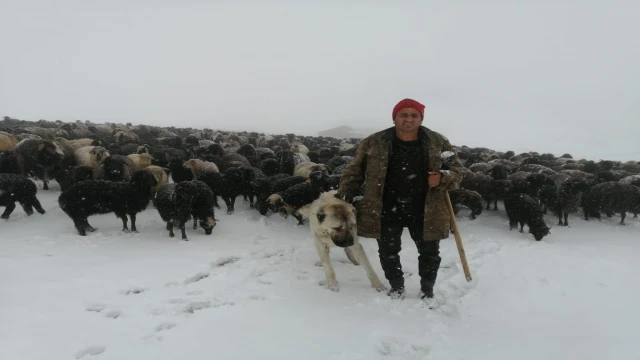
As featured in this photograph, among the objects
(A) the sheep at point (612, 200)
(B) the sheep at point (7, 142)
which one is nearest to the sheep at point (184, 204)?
(B) the sheep at point (7, 142)

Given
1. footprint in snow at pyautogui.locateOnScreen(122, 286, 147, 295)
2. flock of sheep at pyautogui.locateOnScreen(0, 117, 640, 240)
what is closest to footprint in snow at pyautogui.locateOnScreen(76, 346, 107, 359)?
footprint in snow at pyautogui.locateOnScreen(122, 286, 147, 295)

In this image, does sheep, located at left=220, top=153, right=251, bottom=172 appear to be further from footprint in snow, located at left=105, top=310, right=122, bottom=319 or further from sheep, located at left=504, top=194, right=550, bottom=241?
sheep, located at left=504, top=194, right=550, bottom=241

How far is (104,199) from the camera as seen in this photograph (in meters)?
6.99

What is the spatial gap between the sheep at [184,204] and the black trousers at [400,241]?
4.38 meters

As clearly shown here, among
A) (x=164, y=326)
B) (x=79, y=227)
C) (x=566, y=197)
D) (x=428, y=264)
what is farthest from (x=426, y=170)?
(x=566, y=197)

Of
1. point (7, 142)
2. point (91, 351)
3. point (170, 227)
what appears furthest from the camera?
point (7, 142)

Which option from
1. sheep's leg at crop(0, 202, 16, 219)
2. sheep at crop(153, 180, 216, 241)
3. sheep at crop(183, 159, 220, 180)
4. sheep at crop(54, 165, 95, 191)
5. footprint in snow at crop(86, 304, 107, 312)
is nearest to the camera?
footprint in snow at crop(86, 304, 107, 312)

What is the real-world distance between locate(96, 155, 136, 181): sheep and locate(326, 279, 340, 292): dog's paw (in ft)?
23.8

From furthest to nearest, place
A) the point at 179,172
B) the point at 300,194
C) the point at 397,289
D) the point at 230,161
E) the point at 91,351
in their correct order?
the point at 230,161, the point at 179,172, the point at 300,194, the point at 397,289, the point at 91,351

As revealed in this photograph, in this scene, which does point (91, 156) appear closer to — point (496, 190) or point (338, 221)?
point (338, 221)

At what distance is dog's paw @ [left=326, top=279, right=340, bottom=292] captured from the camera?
4955 mm

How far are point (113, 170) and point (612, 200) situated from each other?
1383cm

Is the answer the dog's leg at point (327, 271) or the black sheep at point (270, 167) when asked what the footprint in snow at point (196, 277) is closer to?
the dog's leg at point (327, 271)

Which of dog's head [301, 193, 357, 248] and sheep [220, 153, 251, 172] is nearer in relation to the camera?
dog's head [301, 193, 357, 248]
